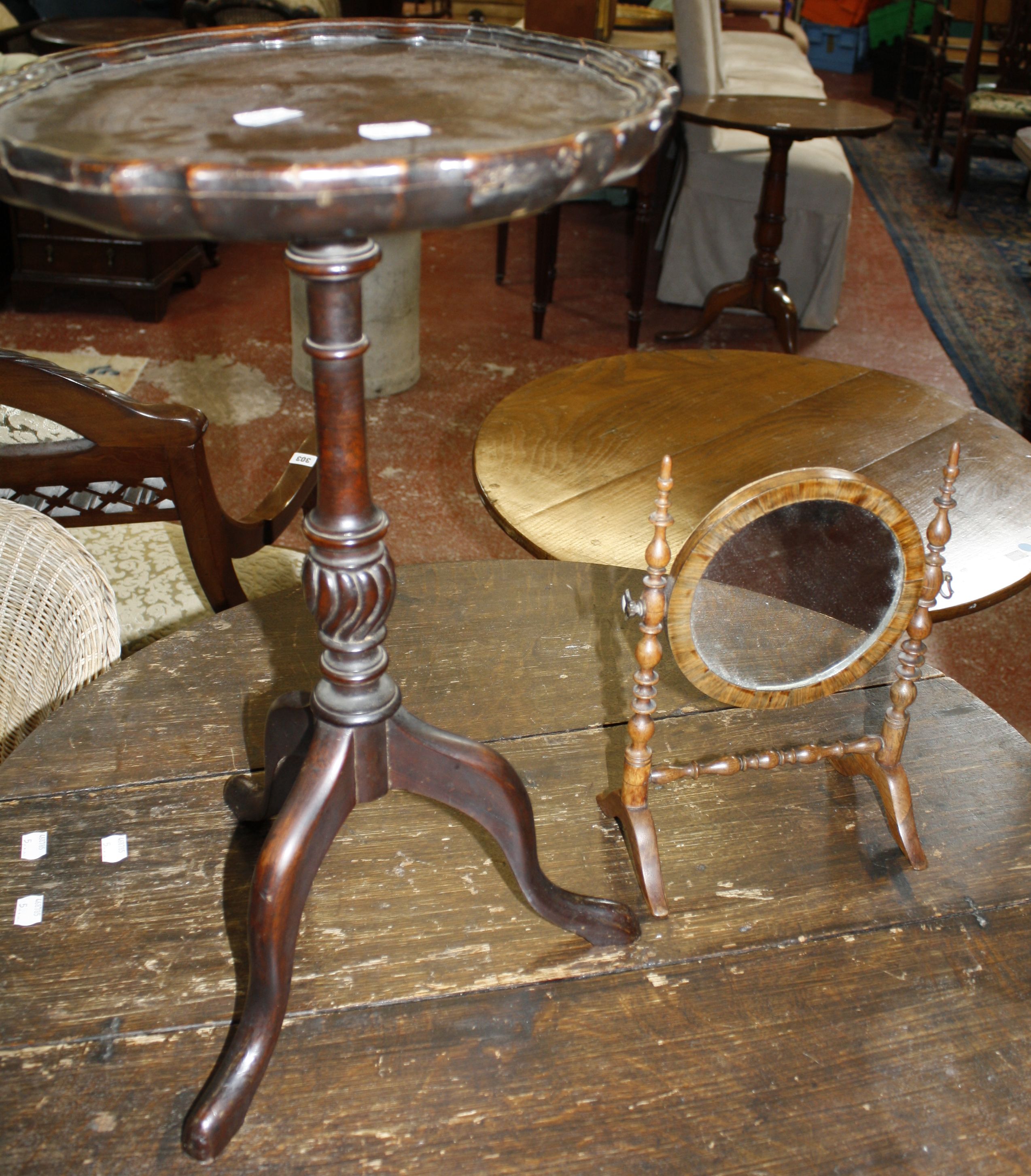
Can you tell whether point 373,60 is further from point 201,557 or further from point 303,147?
point 201,557

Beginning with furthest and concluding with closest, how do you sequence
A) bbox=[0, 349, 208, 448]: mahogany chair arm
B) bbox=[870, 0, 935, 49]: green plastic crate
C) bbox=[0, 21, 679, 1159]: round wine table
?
bbox=[870, 0, 935, 49]: green plastic crate < bbox=[0, 349, 208, 448]: mahogany chair arm < bbox=[0, 21, 679, 1159]: round wine table

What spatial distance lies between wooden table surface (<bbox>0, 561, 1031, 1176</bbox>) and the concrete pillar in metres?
2.37

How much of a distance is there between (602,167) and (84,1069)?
739 mm

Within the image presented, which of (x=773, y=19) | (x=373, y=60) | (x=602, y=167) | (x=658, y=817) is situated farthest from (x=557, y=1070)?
(x=773, y=19)

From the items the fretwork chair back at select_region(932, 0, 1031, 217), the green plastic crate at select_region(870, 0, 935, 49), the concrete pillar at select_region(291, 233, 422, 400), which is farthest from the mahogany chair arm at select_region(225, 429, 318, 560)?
the green plastic crate at select_region(870, 0, 935, 49)

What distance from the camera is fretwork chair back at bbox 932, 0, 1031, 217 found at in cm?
548

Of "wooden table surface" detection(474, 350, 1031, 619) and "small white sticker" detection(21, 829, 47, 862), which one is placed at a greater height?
"small white sticker" detection(21, 829, 47, 862)

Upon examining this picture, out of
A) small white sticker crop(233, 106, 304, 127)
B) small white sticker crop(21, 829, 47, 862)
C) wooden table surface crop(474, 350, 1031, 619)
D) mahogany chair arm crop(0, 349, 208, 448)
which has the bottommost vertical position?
wooden table surface crop(474, 350, 1031, 619)

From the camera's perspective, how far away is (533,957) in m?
0.93

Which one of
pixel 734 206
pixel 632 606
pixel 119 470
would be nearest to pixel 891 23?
pixel 734 206

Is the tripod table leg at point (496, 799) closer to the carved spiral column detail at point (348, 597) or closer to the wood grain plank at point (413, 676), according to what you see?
the carved spiral column detail at point (348, 597)

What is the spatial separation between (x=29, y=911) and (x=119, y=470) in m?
0.87

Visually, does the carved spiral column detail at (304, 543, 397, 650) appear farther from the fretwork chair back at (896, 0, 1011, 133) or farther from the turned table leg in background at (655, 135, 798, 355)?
the fretwork chair back at (896, 0, 1011, 133)

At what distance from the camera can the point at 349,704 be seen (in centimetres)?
88
